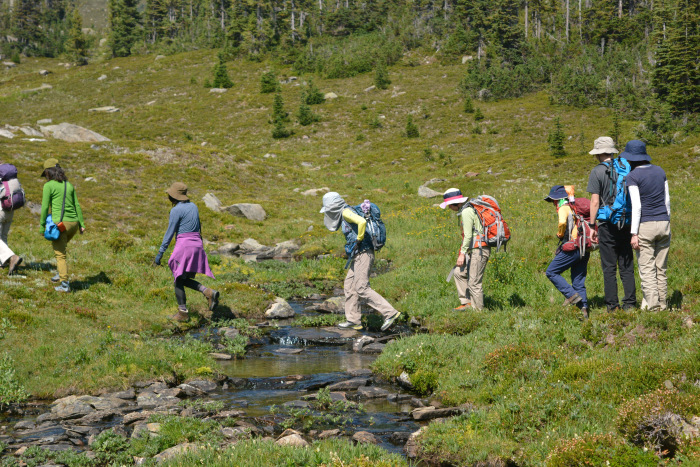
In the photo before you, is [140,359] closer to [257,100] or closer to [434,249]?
[434,249]

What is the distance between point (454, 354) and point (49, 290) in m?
9.83

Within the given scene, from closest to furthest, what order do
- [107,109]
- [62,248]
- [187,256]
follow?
[187,256]
[62,248]
[107,109]

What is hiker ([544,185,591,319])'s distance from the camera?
998 cm

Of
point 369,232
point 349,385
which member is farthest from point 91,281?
point 349,385

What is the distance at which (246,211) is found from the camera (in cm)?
2930

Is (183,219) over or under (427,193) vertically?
over

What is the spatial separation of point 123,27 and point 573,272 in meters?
128

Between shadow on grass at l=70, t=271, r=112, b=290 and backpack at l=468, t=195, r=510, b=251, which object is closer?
backpack at l=468, t=195, r=510, b=251

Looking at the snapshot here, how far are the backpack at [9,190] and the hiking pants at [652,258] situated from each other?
1368 centimetres

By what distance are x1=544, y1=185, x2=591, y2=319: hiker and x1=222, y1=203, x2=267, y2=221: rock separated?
21.0 metres

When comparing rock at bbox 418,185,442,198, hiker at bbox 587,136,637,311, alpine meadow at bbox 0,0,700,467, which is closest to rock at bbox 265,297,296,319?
alpine meadow at bbox 0,0,700,467

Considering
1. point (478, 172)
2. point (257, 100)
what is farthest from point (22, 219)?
point (257, 100)

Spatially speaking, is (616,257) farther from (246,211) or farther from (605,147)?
(246,211)

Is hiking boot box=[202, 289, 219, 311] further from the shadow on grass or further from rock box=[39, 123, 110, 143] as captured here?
rock box=[39, 123, 110, 143]
